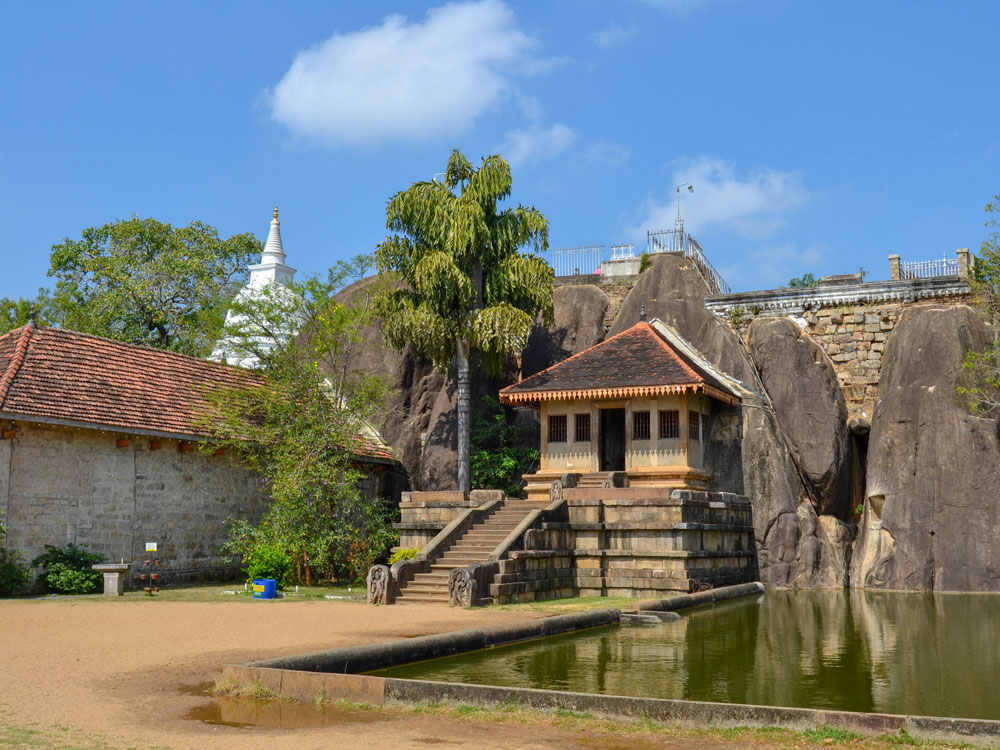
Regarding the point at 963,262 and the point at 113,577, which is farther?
the point at 963,262

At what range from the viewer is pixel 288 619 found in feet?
47.1

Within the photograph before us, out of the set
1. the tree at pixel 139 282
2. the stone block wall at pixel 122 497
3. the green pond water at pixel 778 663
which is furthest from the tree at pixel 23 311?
the green pond water at pixel 778 663

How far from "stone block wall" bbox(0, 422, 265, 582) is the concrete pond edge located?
38.5ft

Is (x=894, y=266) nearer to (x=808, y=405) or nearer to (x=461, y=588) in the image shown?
(x=808, y=405)

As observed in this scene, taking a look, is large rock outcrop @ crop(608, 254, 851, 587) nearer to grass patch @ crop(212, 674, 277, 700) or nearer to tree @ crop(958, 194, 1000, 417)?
tree @ crop(958, 194, 1000, 417)

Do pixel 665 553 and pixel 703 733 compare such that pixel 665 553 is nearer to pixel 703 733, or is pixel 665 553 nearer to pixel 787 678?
pixel 787 678

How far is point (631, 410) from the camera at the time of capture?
24.1m

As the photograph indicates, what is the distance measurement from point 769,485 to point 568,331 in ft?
30.2

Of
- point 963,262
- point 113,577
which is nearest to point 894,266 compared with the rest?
point 963,262

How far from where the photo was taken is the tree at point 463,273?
2603 centimetres

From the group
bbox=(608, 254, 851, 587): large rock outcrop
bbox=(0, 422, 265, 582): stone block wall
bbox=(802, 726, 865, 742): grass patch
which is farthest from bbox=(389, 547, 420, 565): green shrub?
bbox=(802, 726, 865, 742): grass patch

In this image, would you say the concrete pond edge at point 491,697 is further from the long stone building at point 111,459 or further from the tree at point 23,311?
the tree at point 23,311

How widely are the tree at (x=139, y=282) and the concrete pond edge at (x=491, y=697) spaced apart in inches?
1010

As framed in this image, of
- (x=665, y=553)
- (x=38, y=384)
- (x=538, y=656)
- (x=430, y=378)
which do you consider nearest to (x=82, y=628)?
(x=538, y=656)
